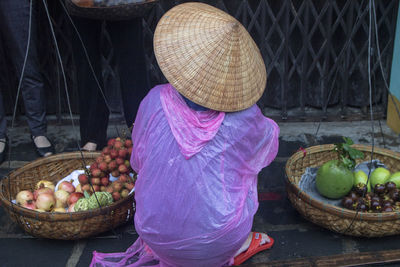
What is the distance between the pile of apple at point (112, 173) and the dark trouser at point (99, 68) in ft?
1.54

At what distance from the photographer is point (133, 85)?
299 centimetres

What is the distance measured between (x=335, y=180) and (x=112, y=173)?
1.33 metres

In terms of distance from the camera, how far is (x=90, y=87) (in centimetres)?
297

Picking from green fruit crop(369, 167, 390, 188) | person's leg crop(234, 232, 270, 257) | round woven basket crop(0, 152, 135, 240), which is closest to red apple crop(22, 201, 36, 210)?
round woven basket crop(0, 152, 135, 240)

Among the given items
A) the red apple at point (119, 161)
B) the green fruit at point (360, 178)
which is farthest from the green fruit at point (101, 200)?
the green fruit at point (360, 178)

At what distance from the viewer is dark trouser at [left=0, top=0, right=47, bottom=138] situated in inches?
Answer: 112

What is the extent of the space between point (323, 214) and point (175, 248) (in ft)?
2.89

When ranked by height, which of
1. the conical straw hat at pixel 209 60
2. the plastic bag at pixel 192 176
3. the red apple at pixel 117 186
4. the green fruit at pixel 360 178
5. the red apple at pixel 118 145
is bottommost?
the green fruit at pixel 360 178

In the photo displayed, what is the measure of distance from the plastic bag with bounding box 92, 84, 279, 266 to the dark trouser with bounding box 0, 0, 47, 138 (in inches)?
58.2

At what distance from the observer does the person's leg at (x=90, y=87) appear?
287cm

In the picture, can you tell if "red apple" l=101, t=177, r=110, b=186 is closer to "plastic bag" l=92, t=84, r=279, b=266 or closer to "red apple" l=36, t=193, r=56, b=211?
"red apple" l=36, t=193, r=56, b=211

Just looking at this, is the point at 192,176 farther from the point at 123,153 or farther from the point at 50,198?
the point at 50,198

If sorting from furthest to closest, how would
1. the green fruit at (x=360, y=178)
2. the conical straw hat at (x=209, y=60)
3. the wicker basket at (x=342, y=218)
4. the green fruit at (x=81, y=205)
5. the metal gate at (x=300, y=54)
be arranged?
the metal gate at (x=300, y=54) → the green fruit at (x=360, y=178) → the green fruit at (x=81, y=205) → the wicker basket at (x=342, y=218) → the conical straw hat at (x=209, y=60)

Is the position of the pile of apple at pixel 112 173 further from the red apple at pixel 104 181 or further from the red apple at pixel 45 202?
the red apple at pixel 45 202
